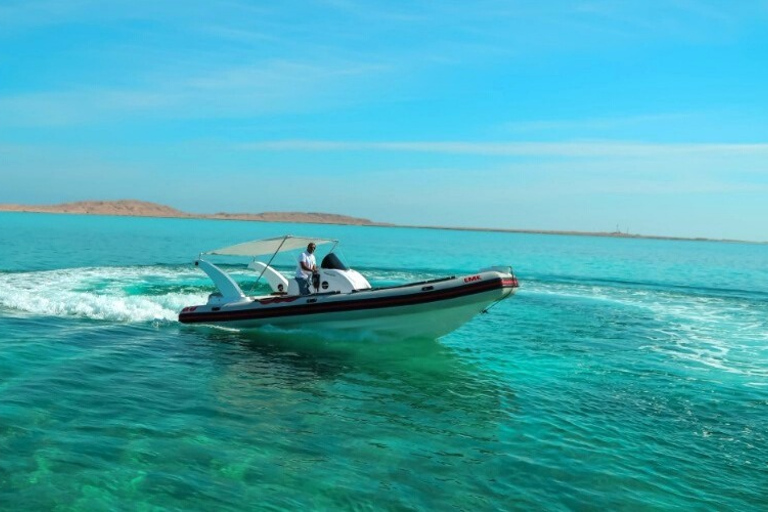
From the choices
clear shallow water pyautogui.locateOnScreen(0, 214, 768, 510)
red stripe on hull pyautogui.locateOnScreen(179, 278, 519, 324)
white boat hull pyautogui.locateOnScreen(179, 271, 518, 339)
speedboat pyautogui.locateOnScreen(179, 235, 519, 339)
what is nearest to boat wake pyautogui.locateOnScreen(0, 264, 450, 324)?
clear shallow water pyautogui.locateOnScreen(0, 214, 768, 510)

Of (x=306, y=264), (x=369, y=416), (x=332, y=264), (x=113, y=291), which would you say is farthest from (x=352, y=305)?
(x=113, y=291)

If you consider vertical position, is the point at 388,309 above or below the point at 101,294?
above

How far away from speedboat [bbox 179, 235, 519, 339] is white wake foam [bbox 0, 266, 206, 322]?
93.4 inches

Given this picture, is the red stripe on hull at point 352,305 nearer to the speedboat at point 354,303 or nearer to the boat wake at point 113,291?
the speedboat at point 354,303

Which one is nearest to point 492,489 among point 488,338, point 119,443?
point 119,443

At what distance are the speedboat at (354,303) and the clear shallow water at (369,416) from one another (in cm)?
55

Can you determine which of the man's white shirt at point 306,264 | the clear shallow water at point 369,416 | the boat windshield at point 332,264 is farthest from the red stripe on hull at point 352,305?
the boat windshield at point 332,264

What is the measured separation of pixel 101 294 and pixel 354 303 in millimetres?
11343

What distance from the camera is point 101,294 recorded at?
21891mm

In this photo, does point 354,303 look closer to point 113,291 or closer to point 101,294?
point 101,294

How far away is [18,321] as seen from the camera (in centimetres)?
1593

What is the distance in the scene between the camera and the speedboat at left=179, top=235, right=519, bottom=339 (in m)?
14.4

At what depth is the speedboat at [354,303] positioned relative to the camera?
14391mm

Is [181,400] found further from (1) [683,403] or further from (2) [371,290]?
(1) [683,403]
